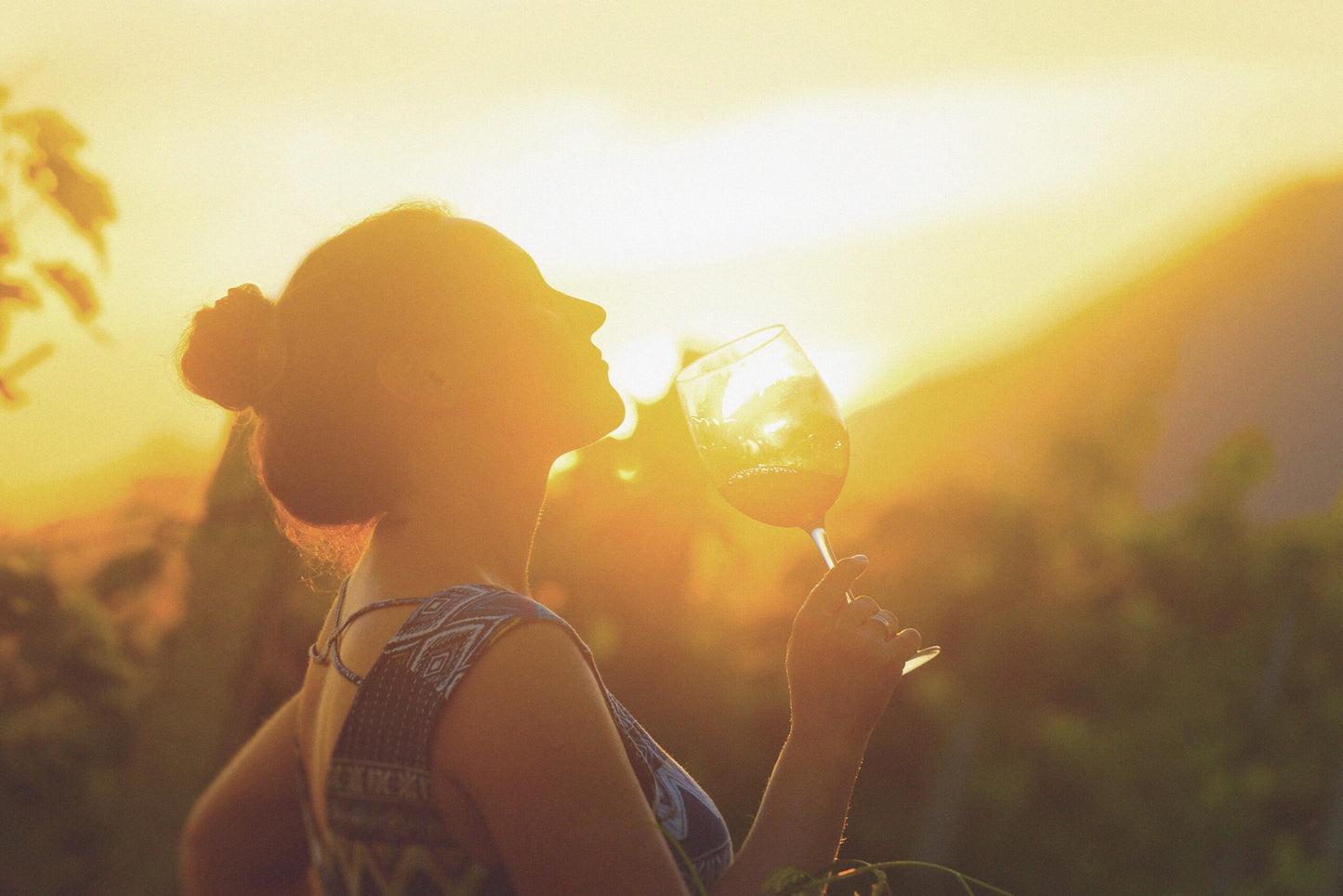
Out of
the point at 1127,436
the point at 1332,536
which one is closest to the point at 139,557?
the point at 1332,536

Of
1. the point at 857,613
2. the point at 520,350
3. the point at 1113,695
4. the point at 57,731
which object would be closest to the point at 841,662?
the point at 857,613

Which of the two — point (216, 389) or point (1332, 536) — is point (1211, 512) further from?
point (216, 389)

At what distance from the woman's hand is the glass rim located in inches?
20.0

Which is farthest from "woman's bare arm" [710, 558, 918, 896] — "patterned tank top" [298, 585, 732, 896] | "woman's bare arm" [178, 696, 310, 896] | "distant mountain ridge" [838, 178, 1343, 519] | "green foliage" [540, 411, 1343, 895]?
"green foliage" [540, 411, 1343, 895]

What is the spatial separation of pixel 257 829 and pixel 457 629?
34.5 inches

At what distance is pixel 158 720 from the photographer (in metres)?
3.91

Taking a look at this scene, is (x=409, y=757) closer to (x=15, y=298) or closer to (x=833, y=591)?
(x=833, y=591)

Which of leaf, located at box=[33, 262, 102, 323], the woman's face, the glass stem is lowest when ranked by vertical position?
the glass stem

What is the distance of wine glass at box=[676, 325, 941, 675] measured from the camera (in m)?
2.02

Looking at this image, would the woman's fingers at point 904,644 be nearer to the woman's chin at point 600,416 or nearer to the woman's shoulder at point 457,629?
the woman's shoulder at point 457,629

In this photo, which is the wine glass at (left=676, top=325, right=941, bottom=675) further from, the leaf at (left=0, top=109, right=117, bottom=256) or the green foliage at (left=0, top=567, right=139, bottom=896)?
the green foliage at (left=0, top=567, right=139, bottom=896)

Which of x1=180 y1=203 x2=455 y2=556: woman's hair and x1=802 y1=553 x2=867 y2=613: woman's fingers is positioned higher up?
x1=180 y1=203 x2=455 y2=556: woman's hair

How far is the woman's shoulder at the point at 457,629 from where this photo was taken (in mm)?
1412

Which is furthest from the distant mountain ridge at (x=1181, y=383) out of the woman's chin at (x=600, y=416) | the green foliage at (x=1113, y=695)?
the woman's chin at (x=600, y=416)
